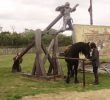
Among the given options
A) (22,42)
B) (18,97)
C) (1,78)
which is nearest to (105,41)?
(1,78)

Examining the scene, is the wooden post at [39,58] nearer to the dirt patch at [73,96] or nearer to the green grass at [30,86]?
the green grass at [30,86]

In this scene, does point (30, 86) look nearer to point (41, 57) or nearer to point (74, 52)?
point (74, 52)

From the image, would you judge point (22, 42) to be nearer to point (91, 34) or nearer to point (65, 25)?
point (91, 34)

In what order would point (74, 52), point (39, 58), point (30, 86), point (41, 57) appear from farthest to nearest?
point (41, 57) < point (39, 58) < point (74, 52) < point (30, 86)

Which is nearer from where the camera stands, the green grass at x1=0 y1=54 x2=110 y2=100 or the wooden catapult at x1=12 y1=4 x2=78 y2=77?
the green grass at x1=0 y1=54 x2=110 y2=100

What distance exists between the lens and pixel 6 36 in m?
63.7

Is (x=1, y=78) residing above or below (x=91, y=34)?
below

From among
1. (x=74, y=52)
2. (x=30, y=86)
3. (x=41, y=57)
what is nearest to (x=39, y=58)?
(x=41, y=57)

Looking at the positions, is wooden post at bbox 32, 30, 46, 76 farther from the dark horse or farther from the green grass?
the dark horse

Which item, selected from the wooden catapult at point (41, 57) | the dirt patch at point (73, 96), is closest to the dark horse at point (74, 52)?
the wooden catapult at point (41, 57)

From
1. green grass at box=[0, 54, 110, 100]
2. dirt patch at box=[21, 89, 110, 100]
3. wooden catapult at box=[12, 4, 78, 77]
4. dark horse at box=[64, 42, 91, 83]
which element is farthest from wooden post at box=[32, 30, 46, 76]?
dirt patch at box=[21, 89, 110, 100]

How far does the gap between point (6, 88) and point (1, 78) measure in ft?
12.3

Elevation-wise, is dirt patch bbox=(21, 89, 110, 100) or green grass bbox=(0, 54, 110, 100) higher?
green grass bbox=(0, 54, 110, 100)

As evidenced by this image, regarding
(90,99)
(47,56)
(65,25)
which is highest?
(65,25)
